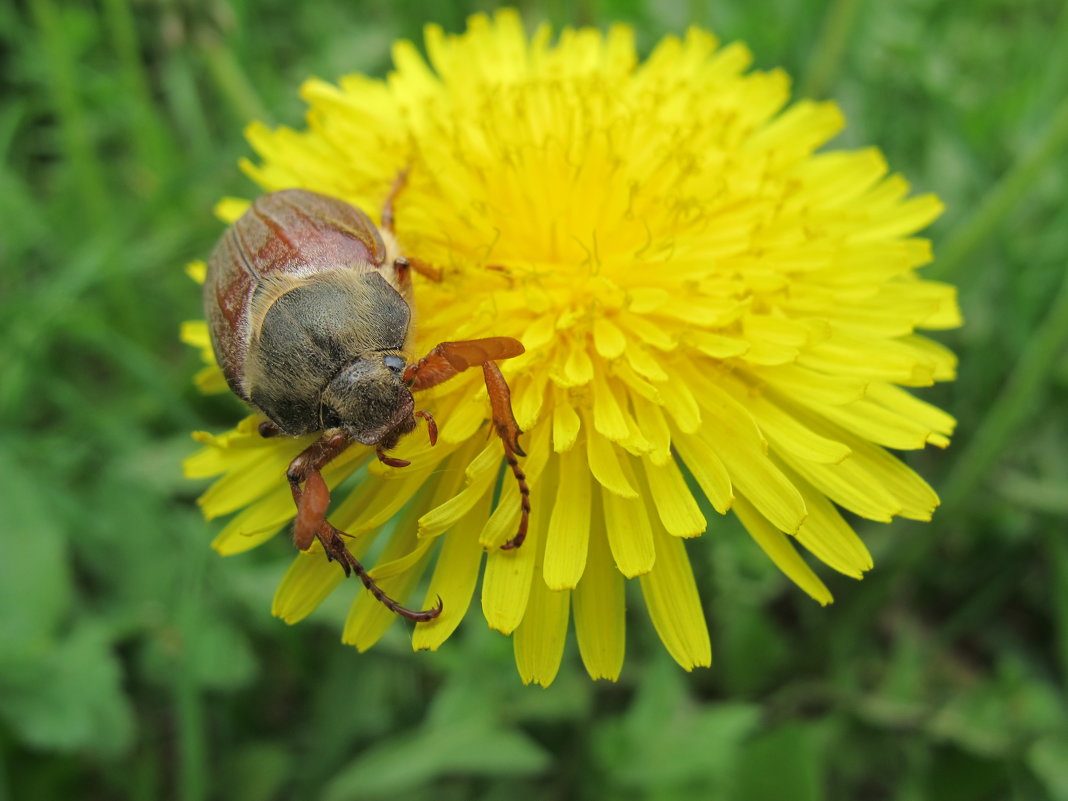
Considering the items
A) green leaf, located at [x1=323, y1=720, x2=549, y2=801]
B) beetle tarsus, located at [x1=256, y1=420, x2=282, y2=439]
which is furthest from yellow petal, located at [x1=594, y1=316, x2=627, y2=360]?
green leaf, located at [x1=323, y1=720, x2=549, y2=801]

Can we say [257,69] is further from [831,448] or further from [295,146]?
[831,448]

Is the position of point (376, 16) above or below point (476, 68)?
below

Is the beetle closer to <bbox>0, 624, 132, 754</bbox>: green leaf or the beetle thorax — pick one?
the beetle thorax

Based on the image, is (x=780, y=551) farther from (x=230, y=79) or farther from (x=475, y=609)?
(x=230, y=79)

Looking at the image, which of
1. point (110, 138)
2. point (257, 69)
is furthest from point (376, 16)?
point (110, 138)

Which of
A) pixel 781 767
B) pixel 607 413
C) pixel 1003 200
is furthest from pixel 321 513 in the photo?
pixel 1003 200

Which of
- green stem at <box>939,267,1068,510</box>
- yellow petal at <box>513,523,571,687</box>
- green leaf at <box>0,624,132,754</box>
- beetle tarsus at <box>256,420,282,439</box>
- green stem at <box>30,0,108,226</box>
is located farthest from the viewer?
green stem at <box>30,0,108,226</box>
